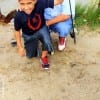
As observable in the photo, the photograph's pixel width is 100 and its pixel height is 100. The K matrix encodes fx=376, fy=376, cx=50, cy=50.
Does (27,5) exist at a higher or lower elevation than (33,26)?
higher

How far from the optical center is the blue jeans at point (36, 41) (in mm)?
4023

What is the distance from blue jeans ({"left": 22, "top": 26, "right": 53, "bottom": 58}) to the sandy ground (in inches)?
4.4

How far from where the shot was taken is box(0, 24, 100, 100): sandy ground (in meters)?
3.61

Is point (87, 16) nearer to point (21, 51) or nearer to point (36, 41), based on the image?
point (36, 41)

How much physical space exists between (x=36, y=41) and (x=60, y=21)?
13.7 inches

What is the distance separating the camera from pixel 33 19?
12.9 feet

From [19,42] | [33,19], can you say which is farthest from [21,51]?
[33,19]

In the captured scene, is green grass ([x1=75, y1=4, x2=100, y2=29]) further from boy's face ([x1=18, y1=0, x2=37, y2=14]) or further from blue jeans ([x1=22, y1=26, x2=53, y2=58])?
boy's face ([x1=18, y1=0, x2=37, y2=14])

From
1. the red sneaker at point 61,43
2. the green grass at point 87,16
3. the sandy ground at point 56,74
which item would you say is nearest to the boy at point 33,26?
the sandy ground at point 56,74

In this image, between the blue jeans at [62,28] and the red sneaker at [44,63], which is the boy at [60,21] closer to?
the blue jeans at [62,28]

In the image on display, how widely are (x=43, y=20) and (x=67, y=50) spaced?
54 centimetres

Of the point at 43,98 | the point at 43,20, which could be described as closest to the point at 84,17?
the point at 43,20

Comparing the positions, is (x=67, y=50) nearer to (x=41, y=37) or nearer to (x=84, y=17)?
(x=41, y=37)

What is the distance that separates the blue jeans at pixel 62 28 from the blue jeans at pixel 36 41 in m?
0.21
